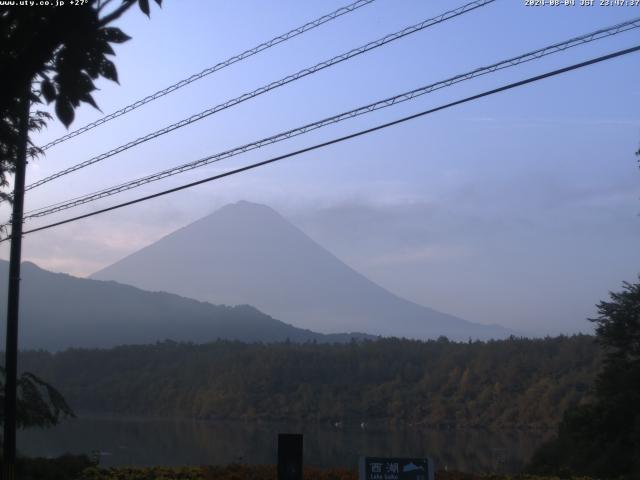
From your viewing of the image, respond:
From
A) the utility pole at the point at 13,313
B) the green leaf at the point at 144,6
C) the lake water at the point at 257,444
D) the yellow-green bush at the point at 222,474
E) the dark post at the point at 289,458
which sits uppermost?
the green leaf at the point at 144,6

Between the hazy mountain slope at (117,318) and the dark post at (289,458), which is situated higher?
the hazy mountain slope at (117,318)

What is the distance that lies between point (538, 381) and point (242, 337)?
2199 inches

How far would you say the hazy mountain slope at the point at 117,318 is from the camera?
84375 millimetres

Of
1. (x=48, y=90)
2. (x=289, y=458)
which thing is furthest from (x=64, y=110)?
(x=289, y=458)

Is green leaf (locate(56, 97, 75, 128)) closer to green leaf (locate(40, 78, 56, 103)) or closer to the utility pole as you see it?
green leaf (locate(40, 78, 56, 103))

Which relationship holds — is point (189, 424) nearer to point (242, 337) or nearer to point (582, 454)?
point (582, 454)

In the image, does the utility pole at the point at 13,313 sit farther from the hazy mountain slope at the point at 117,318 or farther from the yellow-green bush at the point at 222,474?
the hazy mountain slope at the point at 117,318

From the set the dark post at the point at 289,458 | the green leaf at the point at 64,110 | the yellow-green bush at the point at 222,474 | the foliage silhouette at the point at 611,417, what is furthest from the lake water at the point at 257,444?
the green leaf at the point at 64,110

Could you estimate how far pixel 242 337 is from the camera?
296 feet

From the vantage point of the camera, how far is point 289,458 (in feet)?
35.2

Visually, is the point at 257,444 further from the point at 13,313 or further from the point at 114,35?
the point at 114,35

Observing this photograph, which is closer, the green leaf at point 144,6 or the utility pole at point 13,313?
the green leaf at point 144,6

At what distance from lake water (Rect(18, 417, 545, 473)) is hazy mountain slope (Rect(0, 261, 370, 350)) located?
167ft

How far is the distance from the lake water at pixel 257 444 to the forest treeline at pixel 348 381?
273 centimetres
